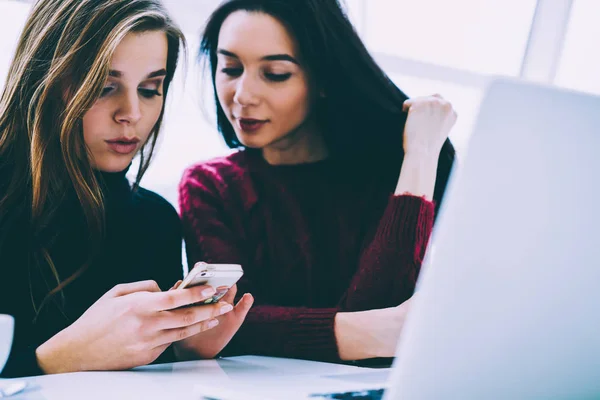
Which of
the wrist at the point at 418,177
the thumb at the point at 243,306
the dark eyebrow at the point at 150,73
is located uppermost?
the dark eyebrow at the point at 150,73

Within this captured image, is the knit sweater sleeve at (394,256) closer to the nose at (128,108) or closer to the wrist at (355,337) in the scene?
the wrist at (355,337)

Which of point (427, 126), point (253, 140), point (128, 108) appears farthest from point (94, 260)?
point (427, 126)

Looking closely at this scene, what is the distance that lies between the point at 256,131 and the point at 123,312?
2.21ft

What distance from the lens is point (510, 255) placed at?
1.36 ft

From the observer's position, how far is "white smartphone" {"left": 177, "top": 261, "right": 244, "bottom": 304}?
2.41ft

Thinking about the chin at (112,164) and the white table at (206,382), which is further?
the chin at (112,164)

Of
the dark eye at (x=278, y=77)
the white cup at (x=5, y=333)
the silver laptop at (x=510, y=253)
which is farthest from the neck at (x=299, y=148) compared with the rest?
the silver laptop at (x=510, y=253)

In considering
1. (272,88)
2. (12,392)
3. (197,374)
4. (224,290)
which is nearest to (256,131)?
(272,88)

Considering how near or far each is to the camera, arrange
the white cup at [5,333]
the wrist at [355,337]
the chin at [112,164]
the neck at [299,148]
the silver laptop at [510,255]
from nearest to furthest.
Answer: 1. the silver laptop at [510,255]
2. the white cup at [5,333]
3. the wrist at [355,337]
4. the chin at [112,164]
5. the neck at [299,148]

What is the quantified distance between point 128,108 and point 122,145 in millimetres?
95

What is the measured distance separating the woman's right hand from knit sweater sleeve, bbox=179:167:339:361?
0.95 ft

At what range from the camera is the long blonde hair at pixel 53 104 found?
41.9 inches

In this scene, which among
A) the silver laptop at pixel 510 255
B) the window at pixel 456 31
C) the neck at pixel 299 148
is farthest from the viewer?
the window at pixel 456 31

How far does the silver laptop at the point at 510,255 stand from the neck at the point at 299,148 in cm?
108
